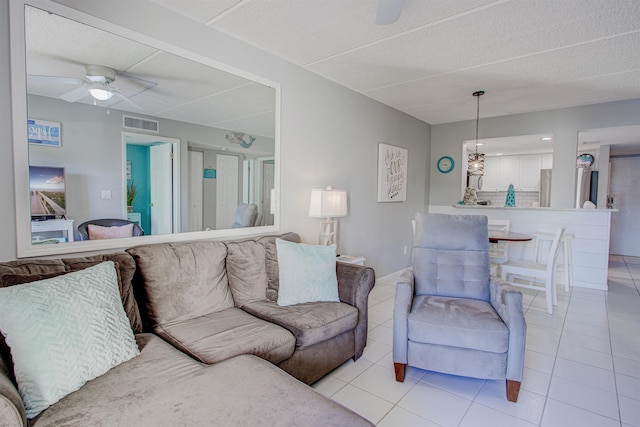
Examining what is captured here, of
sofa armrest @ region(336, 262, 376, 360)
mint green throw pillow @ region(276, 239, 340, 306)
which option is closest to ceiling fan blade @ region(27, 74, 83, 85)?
mint green throw pillow @ region(276, 239, 340, 306)

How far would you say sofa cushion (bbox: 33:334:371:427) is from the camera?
Answer: 1067 millimetres

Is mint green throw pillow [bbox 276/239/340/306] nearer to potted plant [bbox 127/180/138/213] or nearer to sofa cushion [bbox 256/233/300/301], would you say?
sofa cushion [bbox 256/233/300/301]

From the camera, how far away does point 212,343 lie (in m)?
1.71

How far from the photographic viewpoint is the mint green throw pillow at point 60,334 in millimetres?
1169

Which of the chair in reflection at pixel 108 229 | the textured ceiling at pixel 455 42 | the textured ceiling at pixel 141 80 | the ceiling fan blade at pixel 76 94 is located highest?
the textured ceiling at pixel 455 42

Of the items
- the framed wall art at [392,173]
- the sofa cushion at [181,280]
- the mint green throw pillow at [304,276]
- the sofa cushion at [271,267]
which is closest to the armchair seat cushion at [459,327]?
the mint green throw pillow at [304,276]

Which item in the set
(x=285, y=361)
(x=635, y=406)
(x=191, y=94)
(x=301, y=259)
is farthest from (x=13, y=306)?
(x=635, y=406)

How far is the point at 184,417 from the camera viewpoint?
107cm

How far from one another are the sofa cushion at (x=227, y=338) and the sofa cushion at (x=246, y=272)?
12.0 inches

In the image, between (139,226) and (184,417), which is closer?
(184,417)

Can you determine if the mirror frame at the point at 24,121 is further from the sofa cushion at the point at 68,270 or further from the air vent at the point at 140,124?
the air vent at the point at 140,124

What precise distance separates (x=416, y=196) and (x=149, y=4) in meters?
4.37

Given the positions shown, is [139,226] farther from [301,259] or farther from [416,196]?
[416,196]

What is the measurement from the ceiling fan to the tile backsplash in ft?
27.9
